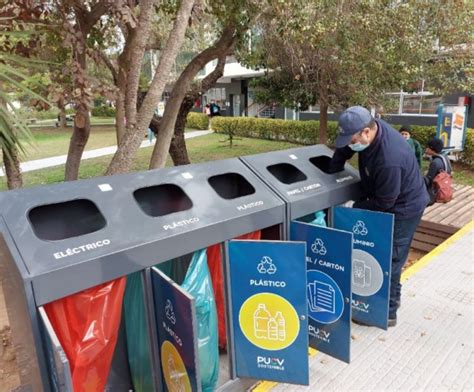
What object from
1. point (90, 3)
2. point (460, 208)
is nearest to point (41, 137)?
point (90, 3)

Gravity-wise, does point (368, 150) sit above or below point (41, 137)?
above

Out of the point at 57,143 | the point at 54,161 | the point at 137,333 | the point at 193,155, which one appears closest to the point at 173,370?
the point at 137,333

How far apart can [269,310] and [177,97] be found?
102 inches

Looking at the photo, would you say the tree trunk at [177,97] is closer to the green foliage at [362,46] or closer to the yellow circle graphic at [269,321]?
the green foliage at [362,46]

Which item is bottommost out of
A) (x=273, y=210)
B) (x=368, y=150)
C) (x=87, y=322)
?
(x=87, y=322)

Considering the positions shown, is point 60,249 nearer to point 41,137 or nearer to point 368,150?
point 368,150

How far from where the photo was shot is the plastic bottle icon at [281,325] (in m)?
2.03

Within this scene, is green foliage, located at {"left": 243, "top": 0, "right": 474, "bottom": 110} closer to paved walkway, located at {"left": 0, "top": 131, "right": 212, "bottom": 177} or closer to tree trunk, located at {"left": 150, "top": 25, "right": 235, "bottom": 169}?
tree trunk, located at {"left": 150, "top": 25, "right": 235, "bottom": 169}

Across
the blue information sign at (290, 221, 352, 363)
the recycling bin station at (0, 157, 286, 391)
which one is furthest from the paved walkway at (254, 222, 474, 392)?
the recycling bin station at (0, 157, 286, 391)

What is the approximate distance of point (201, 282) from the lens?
6.31 ft

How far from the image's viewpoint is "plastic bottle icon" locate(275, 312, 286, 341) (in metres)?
2.03

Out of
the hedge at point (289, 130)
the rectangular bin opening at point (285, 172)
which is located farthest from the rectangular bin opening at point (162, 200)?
the hedge at point (289, 130)

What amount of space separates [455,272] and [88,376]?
10.3 feet

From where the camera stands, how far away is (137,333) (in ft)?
6.73
